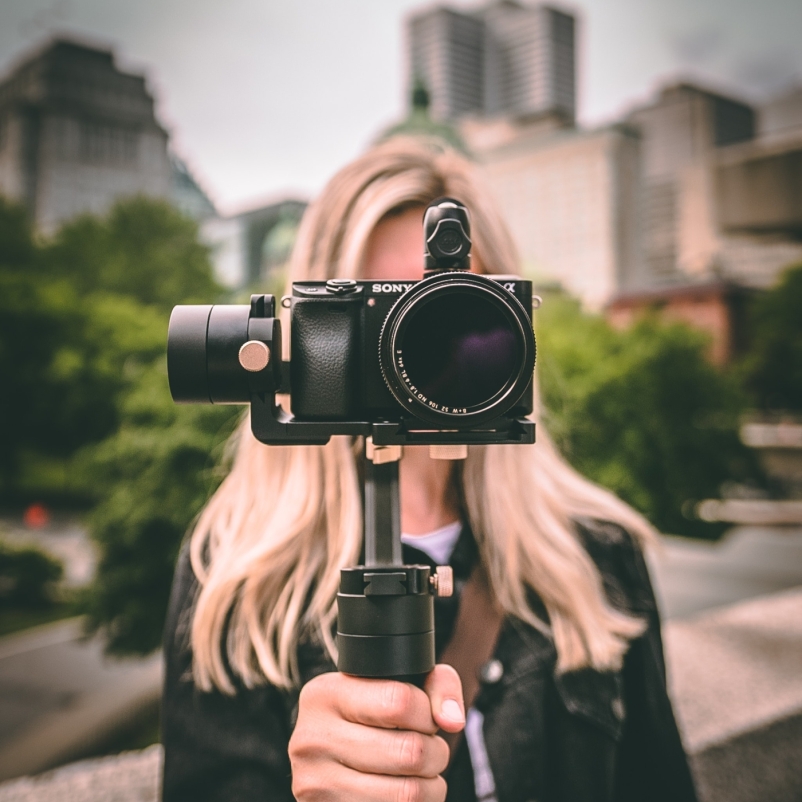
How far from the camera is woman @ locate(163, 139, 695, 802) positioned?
1.05m

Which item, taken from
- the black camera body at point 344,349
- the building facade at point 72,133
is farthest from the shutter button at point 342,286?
the building facade at point 72,133

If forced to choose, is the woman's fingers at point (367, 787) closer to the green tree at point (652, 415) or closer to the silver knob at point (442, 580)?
the silver knob at point (442, 580)

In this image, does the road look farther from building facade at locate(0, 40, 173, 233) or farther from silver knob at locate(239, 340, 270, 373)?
building facade at locate(0, 40, 173, 233)

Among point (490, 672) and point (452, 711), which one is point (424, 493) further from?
point (452, 711)

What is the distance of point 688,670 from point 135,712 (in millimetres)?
4353

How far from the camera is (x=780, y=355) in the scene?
16.1 meters

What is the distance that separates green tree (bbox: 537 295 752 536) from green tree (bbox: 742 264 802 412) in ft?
23.3

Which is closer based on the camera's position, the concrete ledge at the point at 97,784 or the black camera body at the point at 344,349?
the black camera body at the point at 344,349

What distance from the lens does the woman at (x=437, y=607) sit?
105 cm

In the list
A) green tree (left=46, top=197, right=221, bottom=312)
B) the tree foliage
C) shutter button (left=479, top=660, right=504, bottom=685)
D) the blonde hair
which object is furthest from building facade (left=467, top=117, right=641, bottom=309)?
shutter button (left=479, top=660, right=504, bottom=685)

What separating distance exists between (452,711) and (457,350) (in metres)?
0.36

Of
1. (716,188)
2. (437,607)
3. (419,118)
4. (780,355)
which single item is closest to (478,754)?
(437,607)

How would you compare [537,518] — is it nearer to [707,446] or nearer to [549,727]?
[549,727]

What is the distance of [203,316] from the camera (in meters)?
0.77
